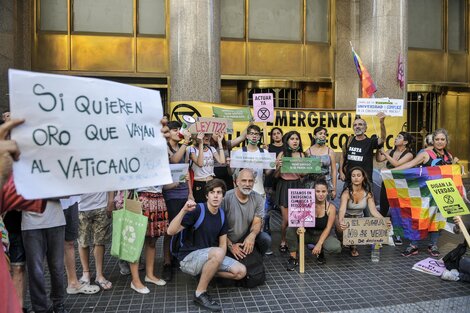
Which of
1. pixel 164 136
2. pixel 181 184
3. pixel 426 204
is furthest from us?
pixel 426 204

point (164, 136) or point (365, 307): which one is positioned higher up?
point (164, 136)

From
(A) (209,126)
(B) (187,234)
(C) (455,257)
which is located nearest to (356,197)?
(C) (455,257)

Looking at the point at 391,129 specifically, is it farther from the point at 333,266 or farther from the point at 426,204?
the point at 333,266

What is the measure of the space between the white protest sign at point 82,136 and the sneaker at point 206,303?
2167 mm

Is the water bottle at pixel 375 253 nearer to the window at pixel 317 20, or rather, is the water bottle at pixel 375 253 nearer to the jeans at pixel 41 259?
the jeans at pixel 41 259

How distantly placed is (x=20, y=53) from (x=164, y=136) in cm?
943

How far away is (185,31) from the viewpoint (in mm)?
9492

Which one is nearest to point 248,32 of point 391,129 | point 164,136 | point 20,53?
point 391,129

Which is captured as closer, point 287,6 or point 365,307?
point 365,307

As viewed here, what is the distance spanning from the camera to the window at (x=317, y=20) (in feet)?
43.1

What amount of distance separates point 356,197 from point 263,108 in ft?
7.27

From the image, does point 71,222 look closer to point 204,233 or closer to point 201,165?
point 204,233

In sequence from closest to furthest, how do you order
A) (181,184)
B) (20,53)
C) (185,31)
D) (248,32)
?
(181,184), (185,31), (20,53), (248,32)

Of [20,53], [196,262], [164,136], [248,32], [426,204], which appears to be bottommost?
[196,262]
